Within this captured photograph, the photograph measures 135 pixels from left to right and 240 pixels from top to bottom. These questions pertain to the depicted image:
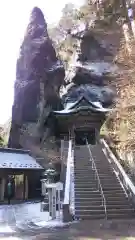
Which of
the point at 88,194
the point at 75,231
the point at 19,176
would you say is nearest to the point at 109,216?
the point at 88,194

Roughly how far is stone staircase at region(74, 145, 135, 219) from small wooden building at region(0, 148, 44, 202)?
5053 mm

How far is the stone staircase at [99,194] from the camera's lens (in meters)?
10.7

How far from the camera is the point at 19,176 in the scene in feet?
67.4

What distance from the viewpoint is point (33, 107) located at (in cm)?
2881

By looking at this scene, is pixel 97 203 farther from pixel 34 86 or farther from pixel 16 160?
pixel 34 86

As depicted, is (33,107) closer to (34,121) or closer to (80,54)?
(34,121)

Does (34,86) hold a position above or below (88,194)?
above

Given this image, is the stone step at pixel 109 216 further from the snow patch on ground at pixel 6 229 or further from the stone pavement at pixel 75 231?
the snow patch on ground at pixel 6 229

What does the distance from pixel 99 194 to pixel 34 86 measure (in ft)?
61.7

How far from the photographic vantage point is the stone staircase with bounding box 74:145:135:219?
10.7 metres

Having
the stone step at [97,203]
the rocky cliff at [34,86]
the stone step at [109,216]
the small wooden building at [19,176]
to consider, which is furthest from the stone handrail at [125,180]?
the rocky cliff at [34,86]

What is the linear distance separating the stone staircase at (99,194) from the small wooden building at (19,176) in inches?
199

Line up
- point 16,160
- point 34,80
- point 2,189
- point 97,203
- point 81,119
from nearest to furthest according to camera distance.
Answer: point 97,203
point 2,189
point 16,160
point 81,119
point 34,80

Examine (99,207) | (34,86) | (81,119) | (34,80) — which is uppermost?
(34,80)
